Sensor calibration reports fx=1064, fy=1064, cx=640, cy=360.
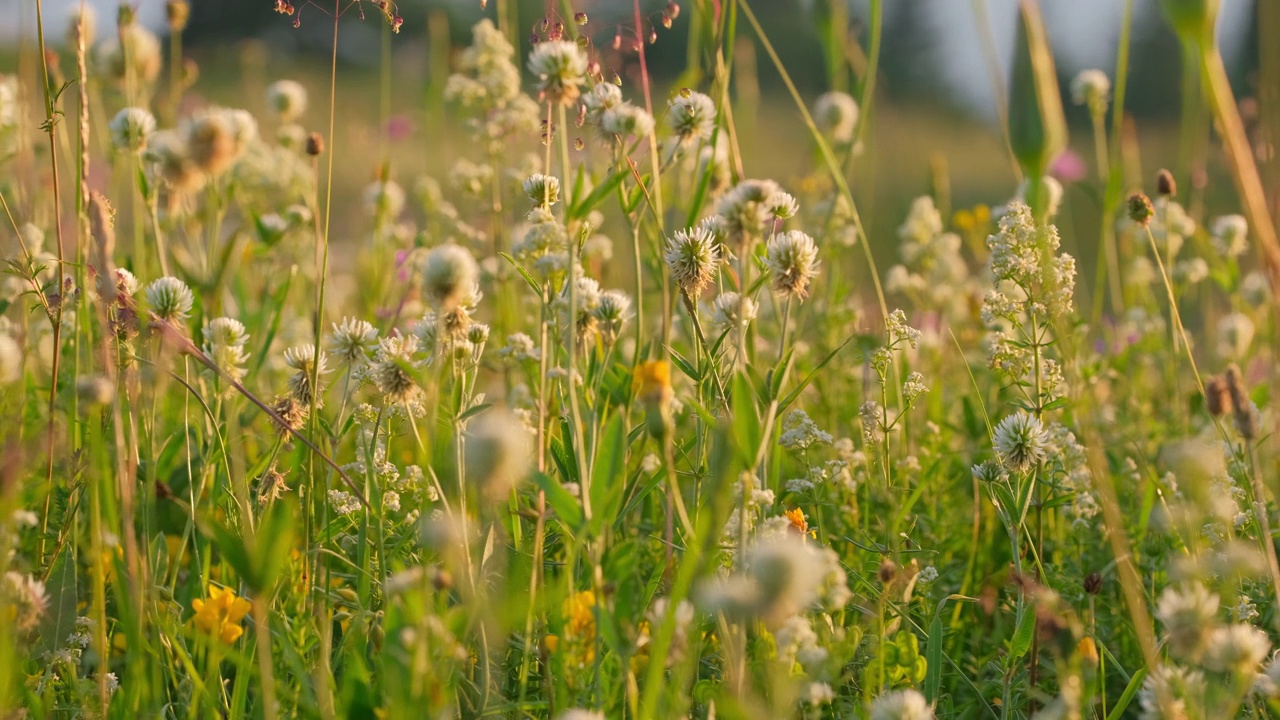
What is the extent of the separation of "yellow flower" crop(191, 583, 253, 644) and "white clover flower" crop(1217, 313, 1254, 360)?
95.0 inches

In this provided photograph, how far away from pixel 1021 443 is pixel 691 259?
1.71 feet

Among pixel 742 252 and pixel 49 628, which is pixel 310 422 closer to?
pixel 49 628

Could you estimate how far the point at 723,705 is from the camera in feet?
3.22

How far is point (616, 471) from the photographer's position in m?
1.20

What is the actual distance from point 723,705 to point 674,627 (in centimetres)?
9

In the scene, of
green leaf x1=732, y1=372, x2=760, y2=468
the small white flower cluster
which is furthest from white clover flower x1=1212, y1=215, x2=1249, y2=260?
green leaf x1=732, y1=372, x2=760, y2=468

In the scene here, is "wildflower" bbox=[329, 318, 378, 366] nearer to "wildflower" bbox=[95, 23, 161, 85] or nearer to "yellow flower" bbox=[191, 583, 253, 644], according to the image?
"yellow flower" bbox=[191, 583, 253, 644]

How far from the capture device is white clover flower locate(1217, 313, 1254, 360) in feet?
8.74

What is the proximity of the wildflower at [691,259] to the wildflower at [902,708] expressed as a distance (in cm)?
60

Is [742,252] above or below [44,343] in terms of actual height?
below

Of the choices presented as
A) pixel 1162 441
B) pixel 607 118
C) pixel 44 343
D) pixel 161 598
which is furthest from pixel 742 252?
pixel 44 343

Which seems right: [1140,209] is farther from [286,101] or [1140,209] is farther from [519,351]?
[286,101]

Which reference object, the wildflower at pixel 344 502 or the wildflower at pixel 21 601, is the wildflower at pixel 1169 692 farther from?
the wildflower at pixel 21 601

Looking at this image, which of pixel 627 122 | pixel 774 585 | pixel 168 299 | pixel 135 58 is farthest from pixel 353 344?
pixel 135 58
